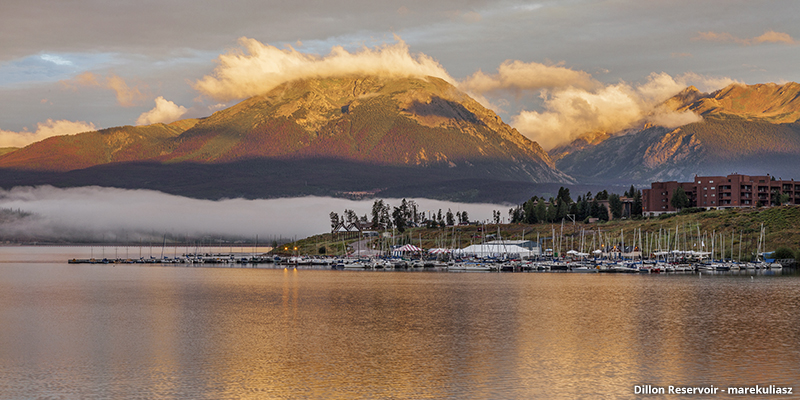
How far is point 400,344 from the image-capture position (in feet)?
196

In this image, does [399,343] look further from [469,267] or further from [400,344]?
[469,267]

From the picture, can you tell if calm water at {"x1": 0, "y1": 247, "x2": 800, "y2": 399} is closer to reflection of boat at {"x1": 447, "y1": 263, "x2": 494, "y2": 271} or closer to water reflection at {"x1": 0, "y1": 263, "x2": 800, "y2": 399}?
water reflection at {"x1": 0, "y1": 263, "x2": 800, "y2": 399}

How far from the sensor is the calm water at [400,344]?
4494 cm

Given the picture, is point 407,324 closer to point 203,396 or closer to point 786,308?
point 203,396

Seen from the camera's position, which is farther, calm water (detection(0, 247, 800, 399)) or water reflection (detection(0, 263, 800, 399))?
water reflection (detection(0, 263, 800, 399))

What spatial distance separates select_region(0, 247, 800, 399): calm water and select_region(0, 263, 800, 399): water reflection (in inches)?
6.0

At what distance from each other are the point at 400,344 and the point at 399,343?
0.51 m

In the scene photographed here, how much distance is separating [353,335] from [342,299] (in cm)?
3565

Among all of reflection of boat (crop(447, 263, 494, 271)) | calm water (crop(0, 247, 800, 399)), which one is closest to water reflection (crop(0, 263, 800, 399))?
calm water (crop(0, 247, 800, 399))

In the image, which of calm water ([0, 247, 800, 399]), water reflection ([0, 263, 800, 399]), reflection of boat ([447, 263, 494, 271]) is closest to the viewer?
calm water ([0, 247, 800, 399])

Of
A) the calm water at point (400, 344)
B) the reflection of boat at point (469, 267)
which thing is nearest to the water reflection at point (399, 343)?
the calm water at point (400, 344)

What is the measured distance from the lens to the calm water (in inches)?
1769

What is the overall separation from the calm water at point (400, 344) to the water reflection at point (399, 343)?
6.0 inches

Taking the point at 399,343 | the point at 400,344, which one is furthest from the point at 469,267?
the point at 400,344
